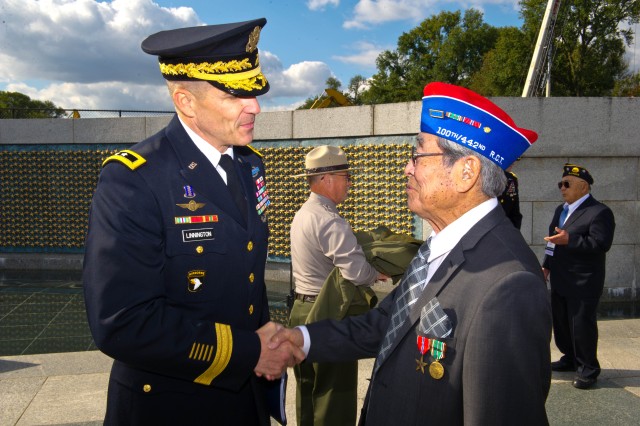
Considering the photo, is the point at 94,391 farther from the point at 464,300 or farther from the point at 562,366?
the point at 562,366

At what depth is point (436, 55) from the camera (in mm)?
60750

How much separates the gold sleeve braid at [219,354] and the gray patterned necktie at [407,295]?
1.85 feet

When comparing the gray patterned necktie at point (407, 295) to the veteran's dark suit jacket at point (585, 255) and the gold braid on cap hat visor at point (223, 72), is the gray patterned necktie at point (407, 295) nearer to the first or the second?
the gold braid on cap hat visor at point (223, 72)

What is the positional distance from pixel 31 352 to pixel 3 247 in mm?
8451

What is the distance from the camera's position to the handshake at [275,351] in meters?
2.40

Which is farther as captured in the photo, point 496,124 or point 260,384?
point 260,384

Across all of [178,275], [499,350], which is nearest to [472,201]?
[499,350]

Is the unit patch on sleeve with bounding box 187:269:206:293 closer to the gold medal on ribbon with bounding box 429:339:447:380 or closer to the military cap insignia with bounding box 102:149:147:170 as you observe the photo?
the military cap insignia with bounding box 102:149:147:170

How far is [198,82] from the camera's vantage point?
2.37 m

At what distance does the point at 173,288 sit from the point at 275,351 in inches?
21.2

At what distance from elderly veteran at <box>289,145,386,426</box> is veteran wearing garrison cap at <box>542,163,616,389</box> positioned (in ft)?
7.86

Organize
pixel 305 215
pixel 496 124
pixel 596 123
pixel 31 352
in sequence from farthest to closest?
1. pixel 596 123
2. pixel 31 352
3. pixel 305 215
4. pixel 496 124

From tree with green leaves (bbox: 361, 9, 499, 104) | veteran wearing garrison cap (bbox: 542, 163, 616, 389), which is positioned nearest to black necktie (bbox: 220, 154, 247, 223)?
veteran wearing garrison cap (bbox: 542, 163, 616, 389)

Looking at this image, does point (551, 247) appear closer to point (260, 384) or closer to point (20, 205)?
point (260, 384)
